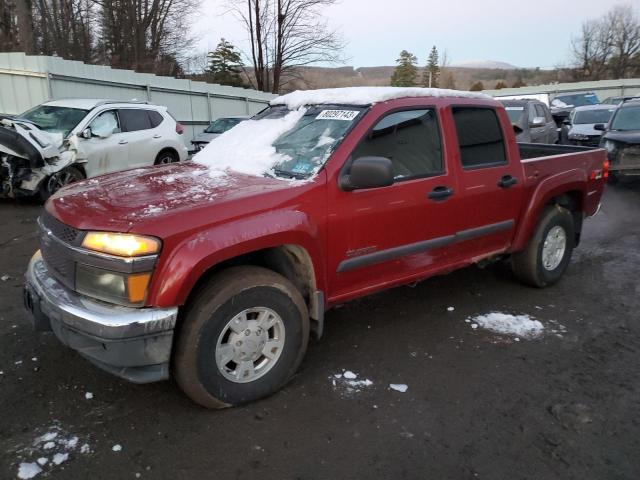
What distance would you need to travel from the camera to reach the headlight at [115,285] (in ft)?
8.25

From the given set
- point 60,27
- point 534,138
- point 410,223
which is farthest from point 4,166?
point 60,27

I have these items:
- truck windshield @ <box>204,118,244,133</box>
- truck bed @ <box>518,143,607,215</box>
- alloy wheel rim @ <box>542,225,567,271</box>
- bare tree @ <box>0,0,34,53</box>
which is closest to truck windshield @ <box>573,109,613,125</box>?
truck windshield @ <box>204,118,244,133</box>

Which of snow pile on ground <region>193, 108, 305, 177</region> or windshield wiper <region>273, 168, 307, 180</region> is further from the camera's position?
snow pile on ground <region>193, 108, 305, 177</region>

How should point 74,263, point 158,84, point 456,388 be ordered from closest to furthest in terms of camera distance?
Answer: 1. point 74,263
2. point 456,388
3. point 158,84

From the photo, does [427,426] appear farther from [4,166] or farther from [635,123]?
[635,123]

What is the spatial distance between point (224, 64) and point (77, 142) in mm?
32621

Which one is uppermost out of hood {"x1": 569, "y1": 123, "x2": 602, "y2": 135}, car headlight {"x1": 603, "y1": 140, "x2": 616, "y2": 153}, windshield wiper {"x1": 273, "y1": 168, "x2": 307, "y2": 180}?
windshield wiper {"x1": 273, "y1": 168, "x2": 307, "y2": 180}

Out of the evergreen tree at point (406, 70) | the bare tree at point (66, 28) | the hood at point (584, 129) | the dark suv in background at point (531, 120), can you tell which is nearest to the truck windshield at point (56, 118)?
the dark suv in background at point (531, 120)

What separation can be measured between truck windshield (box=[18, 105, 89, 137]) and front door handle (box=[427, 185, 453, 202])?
7.40m

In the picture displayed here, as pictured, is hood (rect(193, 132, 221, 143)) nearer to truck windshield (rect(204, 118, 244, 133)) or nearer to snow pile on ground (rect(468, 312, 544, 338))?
truck windshield (rect(204, 118, 244, 133))

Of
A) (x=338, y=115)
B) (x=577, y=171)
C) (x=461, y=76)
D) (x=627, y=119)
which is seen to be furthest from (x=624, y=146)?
(x=461, y=76)

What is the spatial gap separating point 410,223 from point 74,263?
2181 millimetres

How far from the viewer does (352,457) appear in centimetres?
257

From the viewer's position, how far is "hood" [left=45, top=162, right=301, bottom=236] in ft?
8.52
